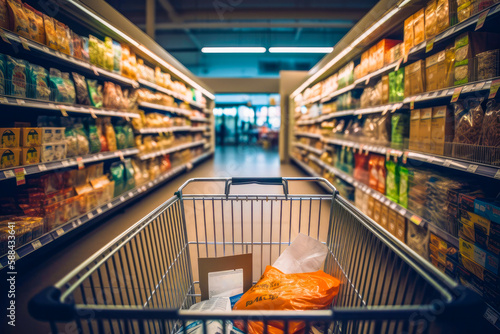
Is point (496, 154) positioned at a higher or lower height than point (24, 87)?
lower

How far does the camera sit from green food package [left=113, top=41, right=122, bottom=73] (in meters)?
3.24

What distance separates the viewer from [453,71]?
178 cm

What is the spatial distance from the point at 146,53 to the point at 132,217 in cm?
227

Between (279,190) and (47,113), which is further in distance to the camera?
(279,190)

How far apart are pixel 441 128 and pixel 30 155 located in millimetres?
2881

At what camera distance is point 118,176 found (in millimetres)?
3408

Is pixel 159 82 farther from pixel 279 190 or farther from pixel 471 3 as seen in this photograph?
pixel 471 3

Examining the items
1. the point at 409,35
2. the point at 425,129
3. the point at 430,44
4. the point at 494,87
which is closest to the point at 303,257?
the point at 494,87

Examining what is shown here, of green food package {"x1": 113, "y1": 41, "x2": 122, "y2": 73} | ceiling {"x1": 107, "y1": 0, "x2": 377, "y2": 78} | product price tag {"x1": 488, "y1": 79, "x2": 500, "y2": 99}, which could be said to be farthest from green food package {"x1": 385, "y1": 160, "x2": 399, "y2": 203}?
ceiling {"x1": 107, "y1": 0, "x2": 377, "y2": 78}

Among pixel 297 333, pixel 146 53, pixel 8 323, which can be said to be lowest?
pixel 8 323

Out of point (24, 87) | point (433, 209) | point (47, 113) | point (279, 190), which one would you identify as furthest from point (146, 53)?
point (433, 209)

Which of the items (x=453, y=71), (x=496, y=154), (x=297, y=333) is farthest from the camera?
(x=453, y=71)

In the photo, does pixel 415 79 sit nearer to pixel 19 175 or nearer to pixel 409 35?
pixel 409 35

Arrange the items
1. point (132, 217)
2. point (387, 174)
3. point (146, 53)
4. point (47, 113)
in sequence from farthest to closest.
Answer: point (146, 53) < point (132, 217) < point (47, 113) < point (387, 174)
